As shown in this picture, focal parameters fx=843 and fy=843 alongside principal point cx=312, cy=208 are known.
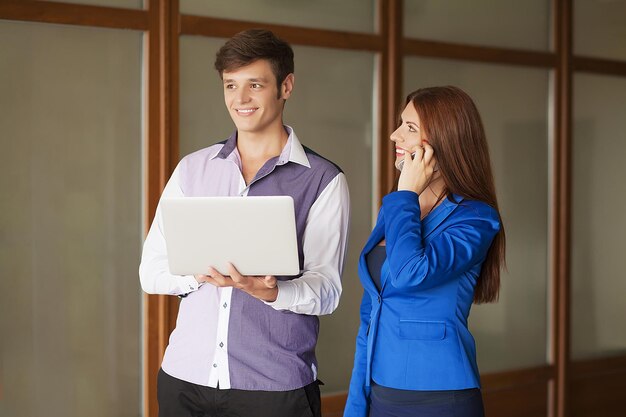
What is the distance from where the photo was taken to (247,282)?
6.34 feet

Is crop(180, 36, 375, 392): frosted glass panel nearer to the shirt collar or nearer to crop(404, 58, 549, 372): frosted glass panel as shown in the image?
crop(404, 58, 549, 372): frosted glass panel

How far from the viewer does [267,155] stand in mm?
2229

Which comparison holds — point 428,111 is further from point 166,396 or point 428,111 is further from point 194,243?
point 166,396

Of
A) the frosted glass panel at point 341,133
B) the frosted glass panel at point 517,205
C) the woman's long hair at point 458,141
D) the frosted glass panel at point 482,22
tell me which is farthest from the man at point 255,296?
the frosted glass panel at point 517,205

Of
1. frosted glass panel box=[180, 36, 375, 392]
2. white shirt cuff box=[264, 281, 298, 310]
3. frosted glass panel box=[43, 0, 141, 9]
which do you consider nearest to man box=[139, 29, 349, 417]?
white shirt cuff box=[264, 281, 298, 310]

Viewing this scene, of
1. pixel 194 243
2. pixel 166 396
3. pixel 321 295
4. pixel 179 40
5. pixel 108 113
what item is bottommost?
pixel 166 396

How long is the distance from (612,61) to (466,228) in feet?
10.4

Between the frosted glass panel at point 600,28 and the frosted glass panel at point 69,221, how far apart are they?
104 inches

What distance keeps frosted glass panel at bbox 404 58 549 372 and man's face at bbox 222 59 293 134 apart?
2379mm

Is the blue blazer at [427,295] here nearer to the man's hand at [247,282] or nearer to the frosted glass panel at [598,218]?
the man's hand at [247,282]

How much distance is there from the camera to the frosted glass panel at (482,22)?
4113mm

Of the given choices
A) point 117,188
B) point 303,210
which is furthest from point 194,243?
point 117,188

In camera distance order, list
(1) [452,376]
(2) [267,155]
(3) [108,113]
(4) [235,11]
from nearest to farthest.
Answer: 1. (1) [452,376]
2. (2) [267,155]
3. (3) [108,113]
4. (4) [235,11]

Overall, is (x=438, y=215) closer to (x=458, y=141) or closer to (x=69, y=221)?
(x=458, y=141)
